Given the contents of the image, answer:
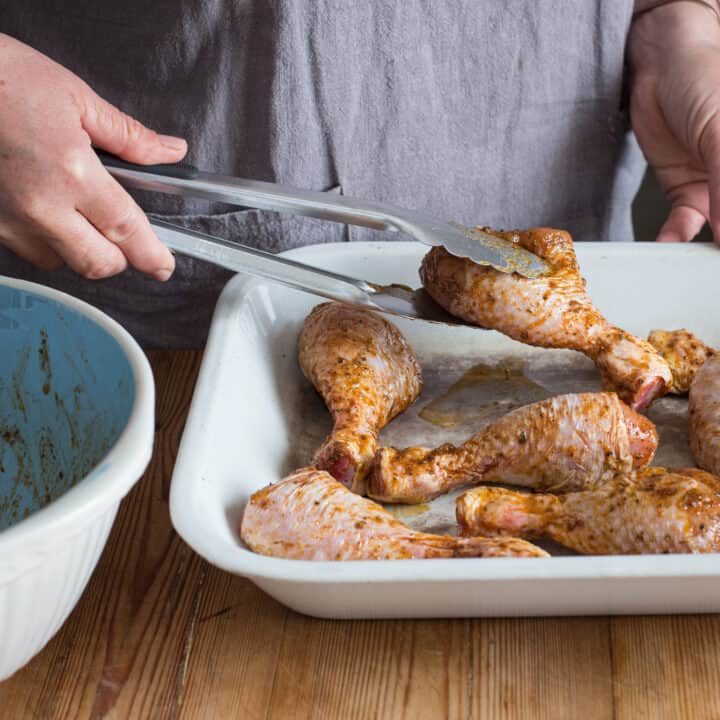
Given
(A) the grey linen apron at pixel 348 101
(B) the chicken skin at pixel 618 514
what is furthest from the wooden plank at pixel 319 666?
(A) the grey linen apron at pixel 348 101

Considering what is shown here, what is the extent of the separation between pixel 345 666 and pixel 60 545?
301 millimetres

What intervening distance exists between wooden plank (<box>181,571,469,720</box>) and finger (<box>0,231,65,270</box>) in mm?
434

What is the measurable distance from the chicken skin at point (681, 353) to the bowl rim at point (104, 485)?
2.13 ft

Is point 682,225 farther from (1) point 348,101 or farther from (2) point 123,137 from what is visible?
(2) point 123,137

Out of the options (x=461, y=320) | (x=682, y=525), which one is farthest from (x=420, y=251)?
(x=682, y=525)

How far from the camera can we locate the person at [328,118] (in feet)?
3.65

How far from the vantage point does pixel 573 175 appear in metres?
1.61


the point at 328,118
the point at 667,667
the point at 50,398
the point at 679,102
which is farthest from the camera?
the point at 679,102

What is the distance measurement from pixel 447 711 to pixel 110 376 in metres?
0.39

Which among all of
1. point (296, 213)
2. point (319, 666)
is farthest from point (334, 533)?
point (296, 213)

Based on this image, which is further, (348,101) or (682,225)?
(682,225)

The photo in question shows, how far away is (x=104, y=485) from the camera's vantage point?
732 millimetres

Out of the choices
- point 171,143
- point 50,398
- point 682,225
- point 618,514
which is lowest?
point 682,225

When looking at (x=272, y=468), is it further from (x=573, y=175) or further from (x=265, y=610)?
(x=573, y=175)
